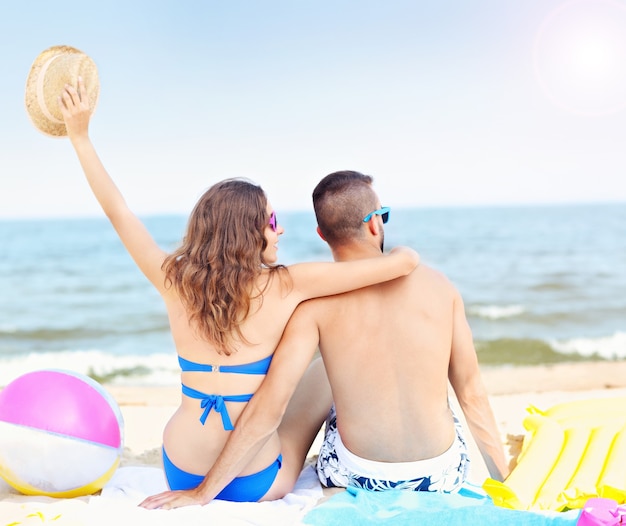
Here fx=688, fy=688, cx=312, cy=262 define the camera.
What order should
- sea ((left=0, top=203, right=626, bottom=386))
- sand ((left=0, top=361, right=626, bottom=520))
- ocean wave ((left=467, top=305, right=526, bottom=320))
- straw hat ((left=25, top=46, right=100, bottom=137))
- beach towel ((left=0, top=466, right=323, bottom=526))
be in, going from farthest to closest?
ocean wave ((left=467, top=305, right=526, bottom=320)) < sea ((left=0, top=203, right=626, bottom=386)) < sand ((left=0, top=361, right=626, bottom=520)) < straw hat ((left=25, top=46, right=100, bottom=137)) < beach towel ((left=0, top=466, right=323, bottom=526))

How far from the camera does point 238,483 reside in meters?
2.89

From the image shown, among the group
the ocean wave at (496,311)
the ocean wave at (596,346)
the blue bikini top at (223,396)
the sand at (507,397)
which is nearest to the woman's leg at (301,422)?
the sand at (507,397)

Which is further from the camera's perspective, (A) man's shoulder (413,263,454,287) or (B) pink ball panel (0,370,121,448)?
(B) pink ball panel (0,370,121,448)

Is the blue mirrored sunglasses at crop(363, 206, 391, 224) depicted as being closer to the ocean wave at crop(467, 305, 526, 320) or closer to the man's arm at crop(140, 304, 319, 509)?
the man's arm at crop(140, 304, 319, 509)

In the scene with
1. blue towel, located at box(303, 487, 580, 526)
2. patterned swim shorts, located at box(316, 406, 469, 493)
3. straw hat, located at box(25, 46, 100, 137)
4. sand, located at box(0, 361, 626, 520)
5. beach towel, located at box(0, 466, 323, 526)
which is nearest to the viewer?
blue towel, located at box(303, 487, 580, 526)

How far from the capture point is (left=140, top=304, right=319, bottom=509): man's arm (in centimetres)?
275

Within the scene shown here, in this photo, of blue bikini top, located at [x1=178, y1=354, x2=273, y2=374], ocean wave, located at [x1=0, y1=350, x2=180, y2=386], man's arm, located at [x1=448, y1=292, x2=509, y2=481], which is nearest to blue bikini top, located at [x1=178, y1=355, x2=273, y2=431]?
blue bikini top, located at [x1=178, y1=354, x2=273, y2=374]

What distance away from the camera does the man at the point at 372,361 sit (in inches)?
109

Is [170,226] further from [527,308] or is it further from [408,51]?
[527,308]

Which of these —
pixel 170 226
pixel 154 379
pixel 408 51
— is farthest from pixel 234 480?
pixel 170 226

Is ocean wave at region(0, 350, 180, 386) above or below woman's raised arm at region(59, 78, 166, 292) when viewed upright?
below

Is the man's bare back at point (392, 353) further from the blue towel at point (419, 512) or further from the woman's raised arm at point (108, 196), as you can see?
the woman's raised arm at point (108, 196)

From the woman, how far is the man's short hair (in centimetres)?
20

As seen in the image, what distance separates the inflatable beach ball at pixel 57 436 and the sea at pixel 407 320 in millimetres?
908
